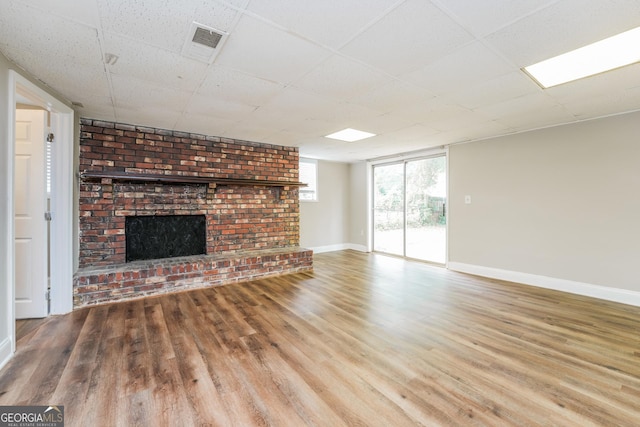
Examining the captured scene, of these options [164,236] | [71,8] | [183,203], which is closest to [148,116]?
[183,203]

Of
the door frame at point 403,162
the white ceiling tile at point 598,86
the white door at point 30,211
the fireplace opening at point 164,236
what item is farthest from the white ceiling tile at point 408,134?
the white door at point 30,211

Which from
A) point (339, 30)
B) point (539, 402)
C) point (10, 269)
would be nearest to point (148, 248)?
point (10, 269)

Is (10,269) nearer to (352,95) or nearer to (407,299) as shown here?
(352,95)

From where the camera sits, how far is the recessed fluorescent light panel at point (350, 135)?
417 cm

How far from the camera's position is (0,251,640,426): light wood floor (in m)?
1.57

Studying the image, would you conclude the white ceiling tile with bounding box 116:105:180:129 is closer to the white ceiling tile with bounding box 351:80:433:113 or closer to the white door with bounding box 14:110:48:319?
the white door with bounding box 14:110:48:319

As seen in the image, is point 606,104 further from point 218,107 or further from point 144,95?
point 144,95

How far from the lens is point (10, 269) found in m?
2.11

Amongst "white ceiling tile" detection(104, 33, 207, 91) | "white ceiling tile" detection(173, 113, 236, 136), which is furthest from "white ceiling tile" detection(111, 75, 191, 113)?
"white ceiling tile" detection(173, 113, 236, 136)

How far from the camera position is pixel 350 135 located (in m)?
4.42

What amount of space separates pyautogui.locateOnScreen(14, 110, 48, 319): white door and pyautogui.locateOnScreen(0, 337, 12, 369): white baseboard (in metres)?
0.94

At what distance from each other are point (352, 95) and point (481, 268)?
378 centimetres

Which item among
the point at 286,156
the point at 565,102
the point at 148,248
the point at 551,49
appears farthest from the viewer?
the point at 286,156

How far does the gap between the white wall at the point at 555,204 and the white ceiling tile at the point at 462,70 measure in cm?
239
